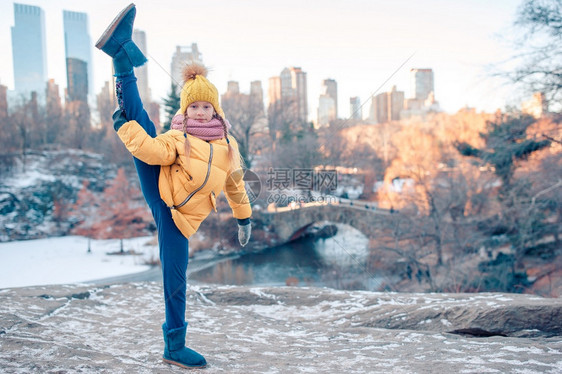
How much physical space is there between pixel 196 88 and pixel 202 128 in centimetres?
23

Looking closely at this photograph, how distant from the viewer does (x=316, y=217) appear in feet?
52.7

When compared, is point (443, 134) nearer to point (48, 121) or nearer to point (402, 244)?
point (402, 244)

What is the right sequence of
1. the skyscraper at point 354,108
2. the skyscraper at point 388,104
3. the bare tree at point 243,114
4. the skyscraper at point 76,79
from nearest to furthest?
the skyscraper at point 354,108
the skyscraper at point 388,104
the bare tree at point 243,114
the skyscraper at point 76,79

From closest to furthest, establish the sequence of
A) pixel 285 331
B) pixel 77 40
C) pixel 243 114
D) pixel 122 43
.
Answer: pixel 122 43 → pixel 285 331 → pixel 243 114 → pixel 77 40

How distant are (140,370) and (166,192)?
0.96 metres

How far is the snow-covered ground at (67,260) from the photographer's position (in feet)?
42.2

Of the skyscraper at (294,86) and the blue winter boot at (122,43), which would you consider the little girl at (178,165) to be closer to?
the blue winter boot at (122,43)

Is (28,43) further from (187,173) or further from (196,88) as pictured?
(187,173)

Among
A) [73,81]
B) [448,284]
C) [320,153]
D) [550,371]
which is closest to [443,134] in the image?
[320,153]

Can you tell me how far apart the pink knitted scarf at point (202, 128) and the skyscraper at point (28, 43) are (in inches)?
792

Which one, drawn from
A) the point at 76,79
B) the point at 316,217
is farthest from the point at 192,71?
the point at 76,79

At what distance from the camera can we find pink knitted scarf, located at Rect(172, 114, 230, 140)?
263cm

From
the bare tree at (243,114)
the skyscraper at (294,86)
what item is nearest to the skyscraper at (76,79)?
the bare tree at (243,114)

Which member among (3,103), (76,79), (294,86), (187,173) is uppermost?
(76,79)
